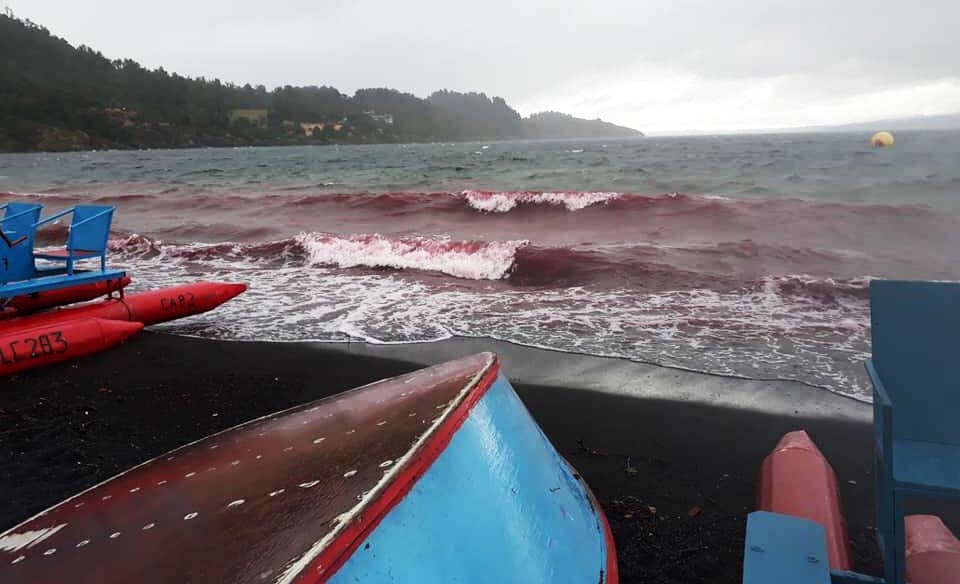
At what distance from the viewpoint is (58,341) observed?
18.3 feet

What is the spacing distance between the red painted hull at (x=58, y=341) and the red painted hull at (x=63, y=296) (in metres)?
1.06

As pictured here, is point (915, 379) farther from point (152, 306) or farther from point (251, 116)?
point (251, 116)

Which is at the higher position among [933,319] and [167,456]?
[933,319]

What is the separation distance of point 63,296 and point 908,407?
8.03m

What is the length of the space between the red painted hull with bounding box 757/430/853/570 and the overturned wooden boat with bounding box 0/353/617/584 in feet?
3.23

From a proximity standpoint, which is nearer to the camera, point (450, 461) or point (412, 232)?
point (450, 461)

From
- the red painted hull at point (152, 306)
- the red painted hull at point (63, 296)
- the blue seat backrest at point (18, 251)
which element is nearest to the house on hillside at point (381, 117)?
the red painted hull at point (63, 296)

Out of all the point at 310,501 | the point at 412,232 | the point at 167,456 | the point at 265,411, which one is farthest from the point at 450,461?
the point at 412,232

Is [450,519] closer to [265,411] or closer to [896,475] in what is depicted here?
[896,475]

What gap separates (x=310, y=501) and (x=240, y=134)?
126716mm

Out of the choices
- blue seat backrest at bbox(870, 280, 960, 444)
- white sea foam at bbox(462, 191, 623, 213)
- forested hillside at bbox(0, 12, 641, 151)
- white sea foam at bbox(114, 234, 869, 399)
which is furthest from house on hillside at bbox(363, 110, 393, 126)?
blue seat backrest at bbox(870, 280, 960, 444)

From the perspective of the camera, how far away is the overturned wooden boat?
4.35 feet

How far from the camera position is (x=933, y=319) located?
2.07 meters

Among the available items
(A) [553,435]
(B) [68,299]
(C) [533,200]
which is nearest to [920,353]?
(A) [553,435]
